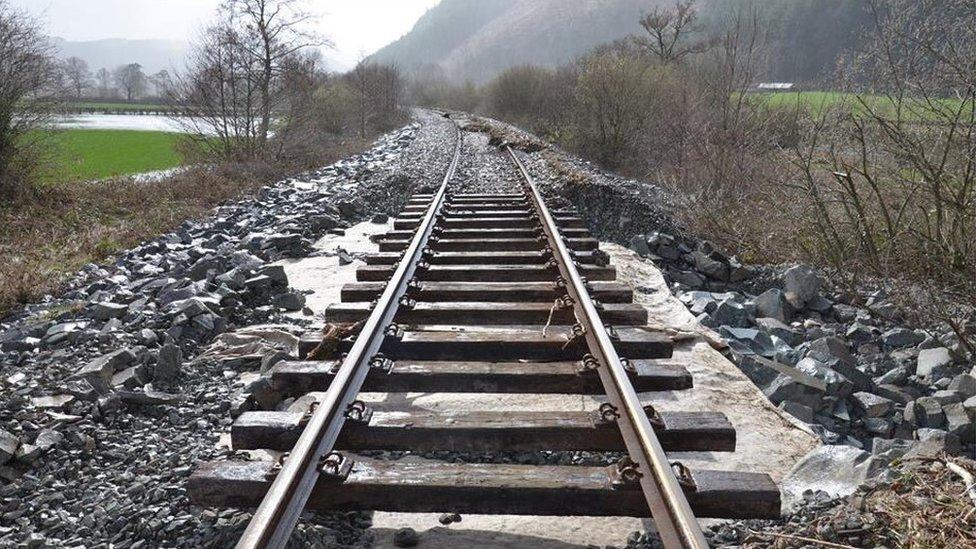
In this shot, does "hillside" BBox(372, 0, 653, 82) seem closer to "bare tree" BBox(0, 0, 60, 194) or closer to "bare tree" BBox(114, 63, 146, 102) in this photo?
"bare tree" BBox(114, 63, 146, 102)

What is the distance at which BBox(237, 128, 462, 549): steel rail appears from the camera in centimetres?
205

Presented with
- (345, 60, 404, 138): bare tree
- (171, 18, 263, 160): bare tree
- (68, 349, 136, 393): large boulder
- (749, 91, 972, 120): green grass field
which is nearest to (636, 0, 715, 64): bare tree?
(345, 60, 404, 138): bare tree

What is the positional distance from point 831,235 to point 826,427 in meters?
4.79

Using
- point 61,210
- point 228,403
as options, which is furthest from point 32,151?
point 228,403

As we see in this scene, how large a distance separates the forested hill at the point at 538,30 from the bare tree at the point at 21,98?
46.1m

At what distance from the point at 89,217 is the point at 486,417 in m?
10.4

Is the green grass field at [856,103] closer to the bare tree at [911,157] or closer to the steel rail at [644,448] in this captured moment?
the bare tree at [911,157]

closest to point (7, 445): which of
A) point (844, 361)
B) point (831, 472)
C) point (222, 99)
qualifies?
point (831, 472)

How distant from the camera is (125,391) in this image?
3.71 m

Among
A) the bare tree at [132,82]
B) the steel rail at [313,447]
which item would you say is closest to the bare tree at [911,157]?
the steel rail at [313,447]

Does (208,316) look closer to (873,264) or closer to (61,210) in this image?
(873,264)

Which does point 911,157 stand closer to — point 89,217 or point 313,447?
point 313,447

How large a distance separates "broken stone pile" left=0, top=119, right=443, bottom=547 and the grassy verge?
412mm

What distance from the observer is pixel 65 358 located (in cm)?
437
